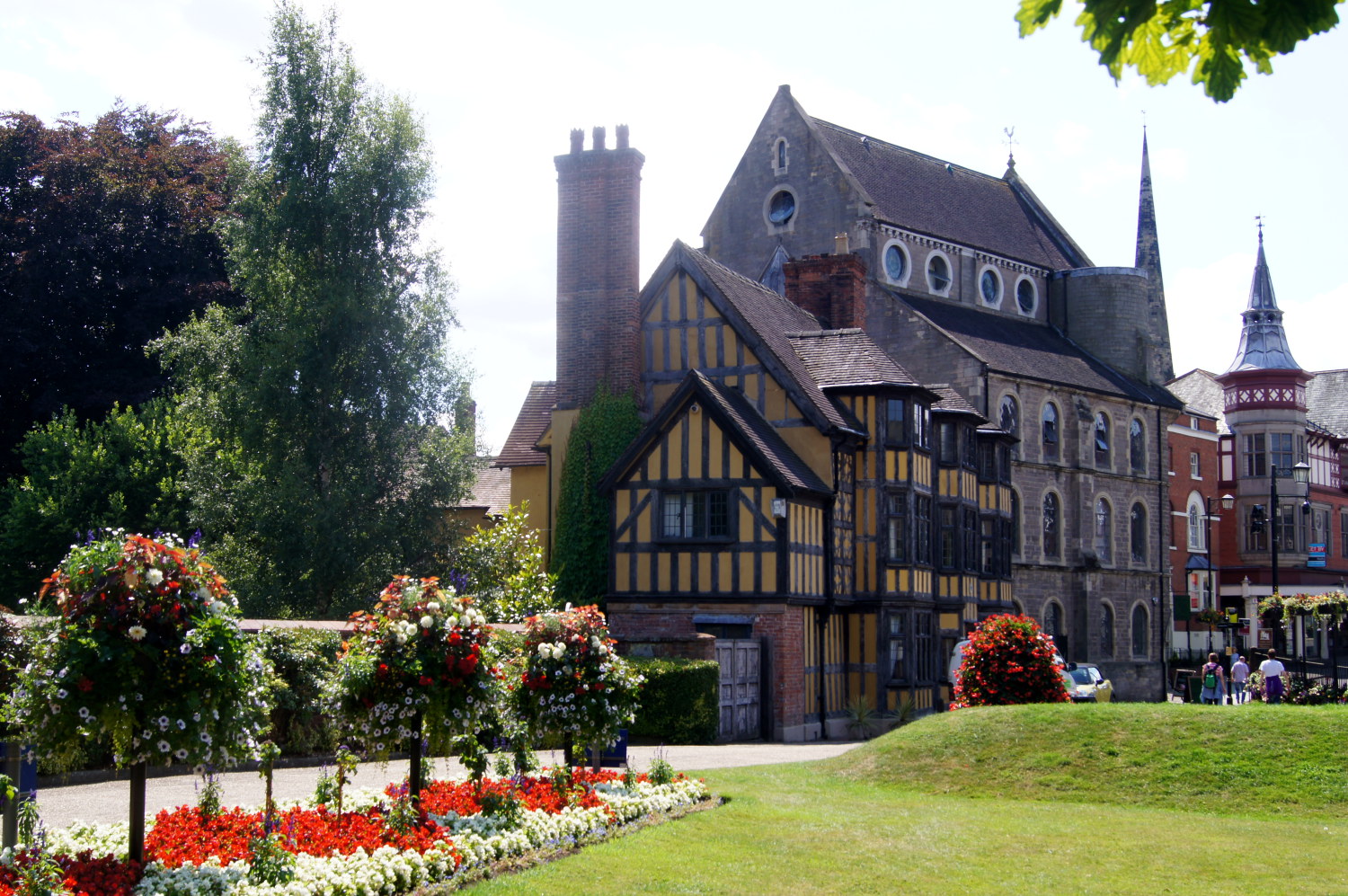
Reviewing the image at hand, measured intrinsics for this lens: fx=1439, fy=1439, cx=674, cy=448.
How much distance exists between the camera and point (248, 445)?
1150 inches

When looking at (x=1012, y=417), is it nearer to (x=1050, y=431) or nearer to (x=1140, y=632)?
(x=1050, y=431)

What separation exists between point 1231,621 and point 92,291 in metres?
33.9

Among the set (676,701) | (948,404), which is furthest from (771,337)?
(676,701)

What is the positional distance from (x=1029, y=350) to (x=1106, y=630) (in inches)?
420

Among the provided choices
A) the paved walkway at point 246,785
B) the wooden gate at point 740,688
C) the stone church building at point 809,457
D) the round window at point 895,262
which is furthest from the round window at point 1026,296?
the paved walkway at point 246,785

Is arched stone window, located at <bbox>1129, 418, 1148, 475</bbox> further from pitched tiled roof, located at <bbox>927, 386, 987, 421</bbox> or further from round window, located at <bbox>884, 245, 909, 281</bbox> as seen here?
pitched tiled roof, located at <bbox>927, 386, 987, 421</bbox>

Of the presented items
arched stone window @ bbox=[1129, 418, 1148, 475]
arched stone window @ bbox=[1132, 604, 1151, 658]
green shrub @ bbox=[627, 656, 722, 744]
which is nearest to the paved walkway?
green shrub @ bbox=[627, 656, 722, 744]

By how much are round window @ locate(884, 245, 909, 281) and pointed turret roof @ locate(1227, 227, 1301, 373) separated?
83.3 ft

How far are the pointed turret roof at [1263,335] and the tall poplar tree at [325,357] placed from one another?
4994cm

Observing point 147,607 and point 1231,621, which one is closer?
point 147,607

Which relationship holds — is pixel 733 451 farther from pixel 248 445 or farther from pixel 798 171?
pixel 798 171

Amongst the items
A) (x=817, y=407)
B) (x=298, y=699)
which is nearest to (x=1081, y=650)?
(x=817, y=407)

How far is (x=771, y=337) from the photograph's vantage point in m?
31.4

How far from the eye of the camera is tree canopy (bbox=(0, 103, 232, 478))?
125ft
